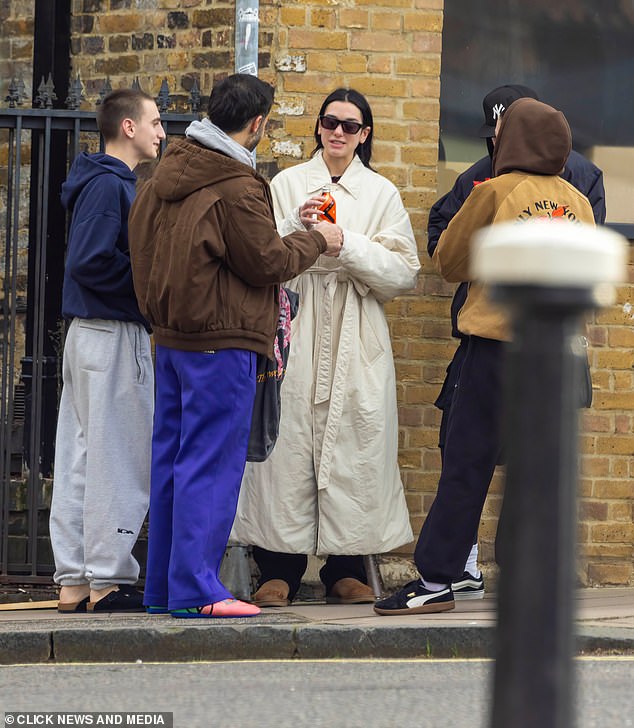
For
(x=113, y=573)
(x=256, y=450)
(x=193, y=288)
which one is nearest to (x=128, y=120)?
(x=193, y=288)

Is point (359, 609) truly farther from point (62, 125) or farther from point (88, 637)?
point (62, 125)

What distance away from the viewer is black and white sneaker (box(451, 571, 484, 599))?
6.31m

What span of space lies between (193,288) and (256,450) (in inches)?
31.0

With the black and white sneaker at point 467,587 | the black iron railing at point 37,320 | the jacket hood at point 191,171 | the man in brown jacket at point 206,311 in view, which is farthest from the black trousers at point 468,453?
the black iron railing at point 37,320

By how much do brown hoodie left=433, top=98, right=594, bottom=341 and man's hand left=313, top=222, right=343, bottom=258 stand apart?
559mm

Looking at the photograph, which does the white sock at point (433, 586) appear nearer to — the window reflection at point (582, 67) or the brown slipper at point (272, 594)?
the brown slipper at point (272, 594)

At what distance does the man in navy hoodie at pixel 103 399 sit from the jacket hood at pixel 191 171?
47 cm

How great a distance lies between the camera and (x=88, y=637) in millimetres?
4980

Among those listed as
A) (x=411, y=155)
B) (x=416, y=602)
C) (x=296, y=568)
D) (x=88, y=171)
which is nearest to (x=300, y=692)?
(x=416, y=602)

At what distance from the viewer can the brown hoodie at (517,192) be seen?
532 centimetres

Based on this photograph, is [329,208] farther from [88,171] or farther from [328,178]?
[88,171]

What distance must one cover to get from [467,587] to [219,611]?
1451 millimetres

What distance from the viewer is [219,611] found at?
17.5ft

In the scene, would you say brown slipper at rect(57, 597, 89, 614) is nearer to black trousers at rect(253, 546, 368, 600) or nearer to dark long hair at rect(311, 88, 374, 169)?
black trousers at rect(253, 546, 368, 600)
